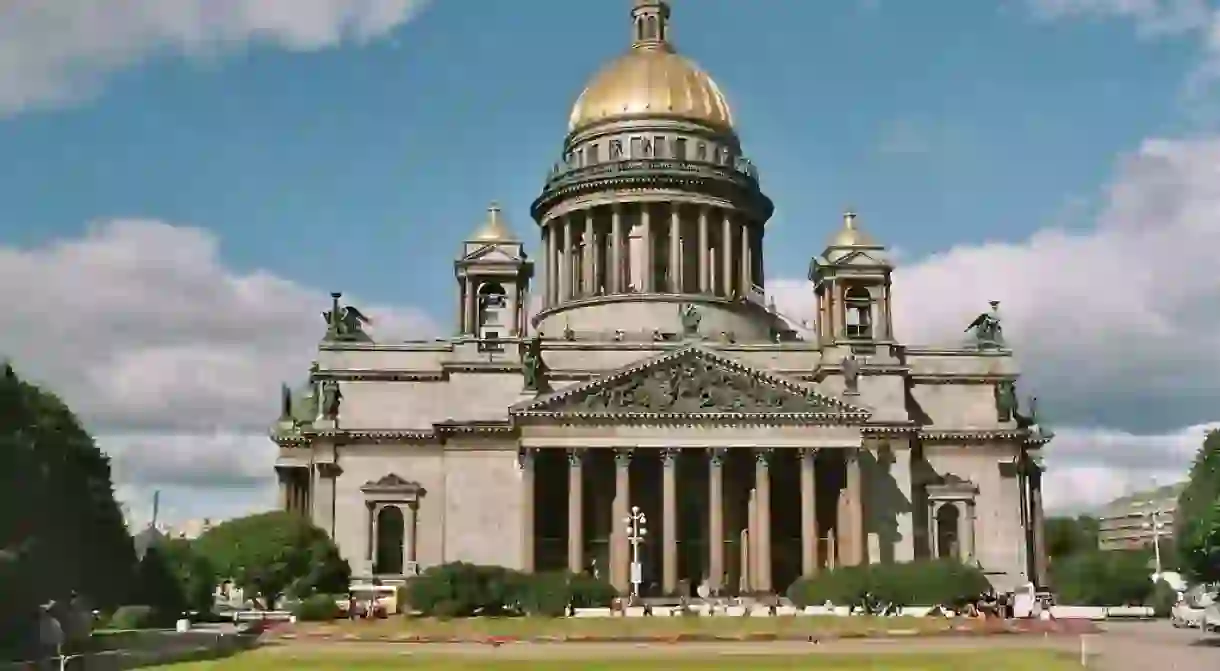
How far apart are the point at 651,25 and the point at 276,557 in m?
47.9

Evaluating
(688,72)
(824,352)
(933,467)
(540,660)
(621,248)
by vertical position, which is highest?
(688,72)

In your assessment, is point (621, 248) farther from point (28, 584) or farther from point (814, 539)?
point (28, 584)

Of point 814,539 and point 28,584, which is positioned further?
point 814,539

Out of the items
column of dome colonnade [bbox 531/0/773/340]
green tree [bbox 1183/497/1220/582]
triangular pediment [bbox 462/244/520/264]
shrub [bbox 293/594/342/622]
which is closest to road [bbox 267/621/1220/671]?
green tree [bbox 1183/497/1220/582]

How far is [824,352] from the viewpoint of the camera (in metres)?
80.3

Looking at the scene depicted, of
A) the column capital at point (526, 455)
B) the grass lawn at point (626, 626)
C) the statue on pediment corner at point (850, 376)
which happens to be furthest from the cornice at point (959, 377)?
the grass lawn at point (626, 626)

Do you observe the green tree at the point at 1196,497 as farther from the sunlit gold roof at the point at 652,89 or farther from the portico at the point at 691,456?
the sunlit gold roof at the point at 652,89

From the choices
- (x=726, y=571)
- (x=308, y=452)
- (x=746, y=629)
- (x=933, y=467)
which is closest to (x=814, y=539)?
(x=726, y=571)

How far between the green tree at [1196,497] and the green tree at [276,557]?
40.2 m

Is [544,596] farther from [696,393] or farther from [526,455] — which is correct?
[696,393]

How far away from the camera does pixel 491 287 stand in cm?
8031

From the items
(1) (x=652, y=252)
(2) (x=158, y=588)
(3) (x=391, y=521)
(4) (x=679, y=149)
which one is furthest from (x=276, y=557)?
(4) (x=679, y=149)

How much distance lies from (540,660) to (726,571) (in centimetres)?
3699

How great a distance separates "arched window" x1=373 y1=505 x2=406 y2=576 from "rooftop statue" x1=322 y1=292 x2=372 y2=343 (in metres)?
10.6
